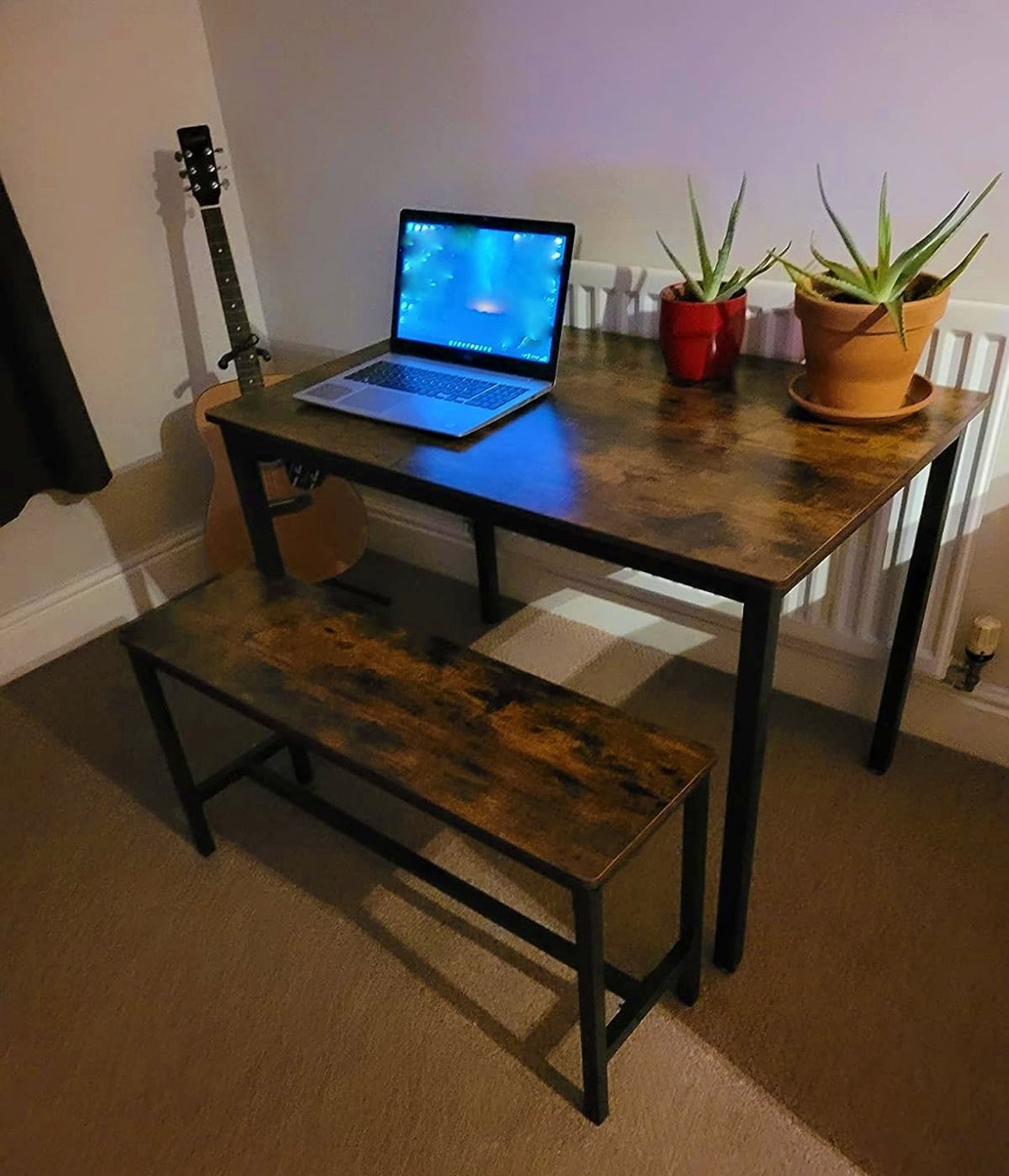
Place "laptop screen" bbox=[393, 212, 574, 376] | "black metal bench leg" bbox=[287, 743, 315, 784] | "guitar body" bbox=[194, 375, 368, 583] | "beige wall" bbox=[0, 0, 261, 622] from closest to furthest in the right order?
"laptop screen" bbox=[393, 212, 574, 376], "black metal bench leg" bbox=[287, 743, 315, 784], "beige wall" bbox=[0, 0, 261, 622], "guitar body" bbox=[194, 375, 368, 583]

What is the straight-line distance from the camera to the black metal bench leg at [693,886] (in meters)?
1.26

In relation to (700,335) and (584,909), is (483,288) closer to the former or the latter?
(700,335)

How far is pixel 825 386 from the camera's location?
1.39 metres

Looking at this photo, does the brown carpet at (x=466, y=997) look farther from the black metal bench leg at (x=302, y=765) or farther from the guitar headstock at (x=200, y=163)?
the guitar headstock at (x=200, y=163)

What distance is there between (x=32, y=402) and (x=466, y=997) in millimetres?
1505

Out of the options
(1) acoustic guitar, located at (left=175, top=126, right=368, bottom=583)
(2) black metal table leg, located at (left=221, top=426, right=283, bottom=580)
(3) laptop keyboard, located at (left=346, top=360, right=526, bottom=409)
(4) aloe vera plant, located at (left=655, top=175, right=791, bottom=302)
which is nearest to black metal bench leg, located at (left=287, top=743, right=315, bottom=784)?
(2) black metal table leg, located at (left=221, top=426, right=283, bottom=580)

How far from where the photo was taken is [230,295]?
2.23 meters

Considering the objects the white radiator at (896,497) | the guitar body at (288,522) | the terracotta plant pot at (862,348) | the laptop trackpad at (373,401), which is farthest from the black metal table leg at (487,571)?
the terracotta plant pot at (862,348)

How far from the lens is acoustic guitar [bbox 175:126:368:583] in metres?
2.23

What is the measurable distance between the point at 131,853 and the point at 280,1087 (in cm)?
59

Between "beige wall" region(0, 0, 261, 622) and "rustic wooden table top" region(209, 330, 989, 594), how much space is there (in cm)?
77

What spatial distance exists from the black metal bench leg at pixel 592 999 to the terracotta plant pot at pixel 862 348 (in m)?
0.79

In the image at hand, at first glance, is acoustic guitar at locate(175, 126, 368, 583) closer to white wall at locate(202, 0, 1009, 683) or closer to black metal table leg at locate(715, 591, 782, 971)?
white wall at locate(202, 0, 1009, 683)

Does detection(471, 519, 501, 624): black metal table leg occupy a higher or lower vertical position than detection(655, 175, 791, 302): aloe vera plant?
→ lower
